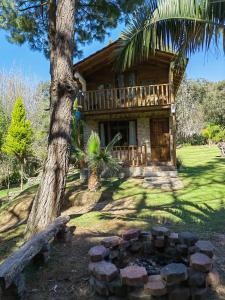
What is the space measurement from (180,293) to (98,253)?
3.51ft

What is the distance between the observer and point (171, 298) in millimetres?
3338

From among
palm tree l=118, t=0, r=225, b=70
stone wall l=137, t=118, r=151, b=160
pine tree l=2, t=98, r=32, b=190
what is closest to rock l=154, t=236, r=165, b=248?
palm tree l=118, t=0, r=225, b=70

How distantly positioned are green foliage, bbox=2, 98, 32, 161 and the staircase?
29.4 ft

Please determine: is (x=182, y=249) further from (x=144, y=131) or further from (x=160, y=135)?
A: (x=160, y=135)

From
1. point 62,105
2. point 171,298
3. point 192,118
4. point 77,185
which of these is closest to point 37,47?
point 77,185

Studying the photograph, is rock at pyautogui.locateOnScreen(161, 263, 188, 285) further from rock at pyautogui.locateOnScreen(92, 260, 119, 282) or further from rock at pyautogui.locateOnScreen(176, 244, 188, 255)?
rock at pyautogui.locateOnScreen(176, 244, 188, 255)

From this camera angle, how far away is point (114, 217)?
7.23m

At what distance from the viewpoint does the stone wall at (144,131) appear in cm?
1759

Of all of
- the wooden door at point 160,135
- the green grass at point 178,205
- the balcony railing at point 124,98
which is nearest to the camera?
the green grass at point 178,205

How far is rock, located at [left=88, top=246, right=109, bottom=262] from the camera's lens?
12.7 feet

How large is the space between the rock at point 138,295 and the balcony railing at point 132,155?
13.1 m

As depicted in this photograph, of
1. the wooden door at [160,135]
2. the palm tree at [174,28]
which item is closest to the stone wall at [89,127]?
the wooden door at [160,135]

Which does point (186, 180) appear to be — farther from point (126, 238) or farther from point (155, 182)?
point (126, 238)

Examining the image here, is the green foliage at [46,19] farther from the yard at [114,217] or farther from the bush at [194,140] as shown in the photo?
the bush at [194,140]
